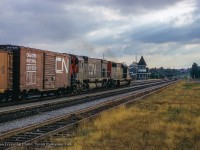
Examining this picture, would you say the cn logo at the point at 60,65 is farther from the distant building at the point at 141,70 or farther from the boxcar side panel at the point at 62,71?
the distant building at the point at 141,70

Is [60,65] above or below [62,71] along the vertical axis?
above

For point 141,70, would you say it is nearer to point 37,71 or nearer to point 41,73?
point 41,73

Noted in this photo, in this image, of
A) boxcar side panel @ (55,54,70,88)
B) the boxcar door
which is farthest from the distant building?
the boxcar door

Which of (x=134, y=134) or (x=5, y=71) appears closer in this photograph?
(x=134, y=134)

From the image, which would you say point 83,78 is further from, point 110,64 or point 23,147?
point 23,147

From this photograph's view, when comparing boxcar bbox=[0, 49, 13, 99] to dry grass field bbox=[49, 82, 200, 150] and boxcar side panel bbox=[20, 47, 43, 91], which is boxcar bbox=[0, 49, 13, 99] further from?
dry grass field bbox=[49, 82, 200, 150]

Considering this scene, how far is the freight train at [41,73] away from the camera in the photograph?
2611cm

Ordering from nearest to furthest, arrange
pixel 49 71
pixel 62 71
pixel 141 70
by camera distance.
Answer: pixel 49 71, pixel 62 71, pixel 141 70

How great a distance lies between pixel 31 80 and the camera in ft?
94.5

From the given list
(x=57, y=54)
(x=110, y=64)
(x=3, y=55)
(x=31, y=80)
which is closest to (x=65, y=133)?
(x=3, y=55)

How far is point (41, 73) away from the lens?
30641 mm

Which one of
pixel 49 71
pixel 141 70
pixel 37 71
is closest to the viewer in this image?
pixel 37 71

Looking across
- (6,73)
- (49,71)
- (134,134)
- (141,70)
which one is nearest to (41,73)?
(49,71)

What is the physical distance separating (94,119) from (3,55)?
8.98 metres
